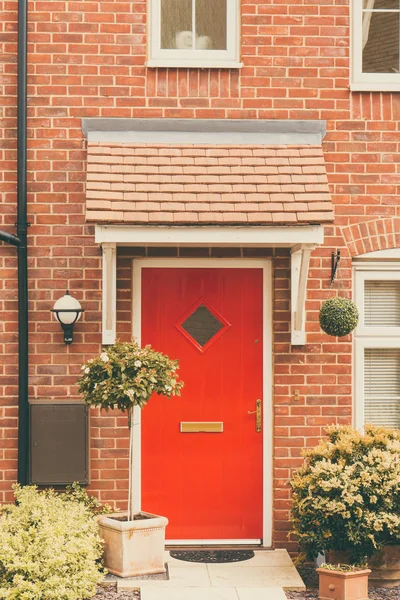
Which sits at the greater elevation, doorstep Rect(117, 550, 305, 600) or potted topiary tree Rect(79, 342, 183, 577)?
potted topiary tree Rect(79, 342, 183, 577)

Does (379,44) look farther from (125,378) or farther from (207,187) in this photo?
(125,378)

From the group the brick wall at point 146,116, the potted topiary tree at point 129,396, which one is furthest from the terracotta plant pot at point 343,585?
the potted topiary tree at point 129,396

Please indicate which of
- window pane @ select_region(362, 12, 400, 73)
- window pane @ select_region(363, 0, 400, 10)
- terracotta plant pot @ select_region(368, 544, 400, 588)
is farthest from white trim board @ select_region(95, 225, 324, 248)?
terracotta plant pot @ select_region(368, 544, 400, 588)

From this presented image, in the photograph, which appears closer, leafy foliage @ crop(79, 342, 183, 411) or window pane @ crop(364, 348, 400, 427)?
leafy foliage @ crop(79, 342, 183, 411)

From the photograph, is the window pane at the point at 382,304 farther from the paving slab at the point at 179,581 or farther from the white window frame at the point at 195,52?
the paving slab at the point at 179,581

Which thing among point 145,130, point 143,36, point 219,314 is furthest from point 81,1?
point 219,314

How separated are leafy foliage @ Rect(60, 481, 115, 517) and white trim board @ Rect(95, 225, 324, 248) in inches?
84.4

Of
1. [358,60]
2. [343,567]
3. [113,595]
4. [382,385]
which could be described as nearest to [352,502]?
[343,567]

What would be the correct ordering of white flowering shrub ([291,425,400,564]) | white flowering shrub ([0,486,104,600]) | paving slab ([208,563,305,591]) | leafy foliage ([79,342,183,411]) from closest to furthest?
white flowering shrub ([0,486,104,600]) < white flowering shrub ([291,425,400,564]) < leafy foliage ([79,342,183,411]) < paving slab ([208,563,305,591])

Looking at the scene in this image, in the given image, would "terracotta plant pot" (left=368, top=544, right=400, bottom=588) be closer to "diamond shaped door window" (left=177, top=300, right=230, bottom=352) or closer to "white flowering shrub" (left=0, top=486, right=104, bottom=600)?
"white flowering shrub" (left=0, top=486, right=104, bottom=600)

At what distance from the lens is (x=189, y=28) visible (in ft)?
24.6

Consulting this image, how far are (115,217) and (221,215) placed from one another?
2.64 ft

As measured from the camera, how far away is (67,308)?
706 cm

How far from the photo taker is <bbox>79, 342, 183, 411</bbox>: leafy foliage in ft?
20.9
